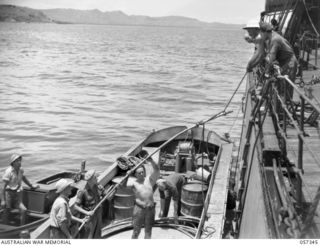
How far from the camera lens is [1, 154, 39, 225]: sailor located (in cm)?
913

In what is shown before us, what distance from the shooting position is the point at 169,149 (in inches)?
613

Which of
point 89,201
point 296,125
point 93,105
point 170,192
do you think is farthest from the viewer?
point 93,105

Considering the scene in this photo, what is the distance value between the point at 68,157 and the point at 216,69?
126 feet

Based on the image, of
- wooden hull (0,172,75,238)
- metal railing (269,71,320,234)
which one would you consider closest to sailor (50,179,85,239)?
wooden hull (0,172,75,238)

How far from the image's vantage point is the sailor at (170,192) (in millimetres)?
9547

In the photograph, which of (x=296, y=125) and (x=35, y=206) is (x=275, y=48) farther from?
(x=35, y=206)

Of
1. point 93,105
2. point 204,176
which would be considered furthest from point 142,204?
point 93,105

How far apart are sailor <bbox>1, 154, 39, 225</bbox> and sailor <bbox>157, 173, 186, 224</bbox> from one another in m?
3.29

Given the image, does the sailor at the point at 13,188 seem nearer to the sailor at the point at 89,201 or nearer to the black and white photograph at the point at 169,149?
the black and white photograph at the point at 169,149

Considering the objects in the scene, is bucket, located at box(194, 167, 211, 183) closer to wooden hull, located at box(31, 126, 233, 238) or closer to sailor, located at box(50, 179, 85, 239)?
wooden hull, located at box(31, 126, 233, 238)

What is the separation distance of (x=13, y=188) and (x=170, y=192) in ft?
12.2

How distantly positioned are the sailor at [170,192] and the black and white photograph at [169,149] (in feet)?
0.11

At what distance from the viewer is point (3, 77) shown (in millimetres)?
39406

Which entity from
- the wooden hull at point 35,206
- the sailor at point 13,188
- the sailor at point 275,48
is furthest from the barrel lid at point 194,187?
the sailor at point 13,188
